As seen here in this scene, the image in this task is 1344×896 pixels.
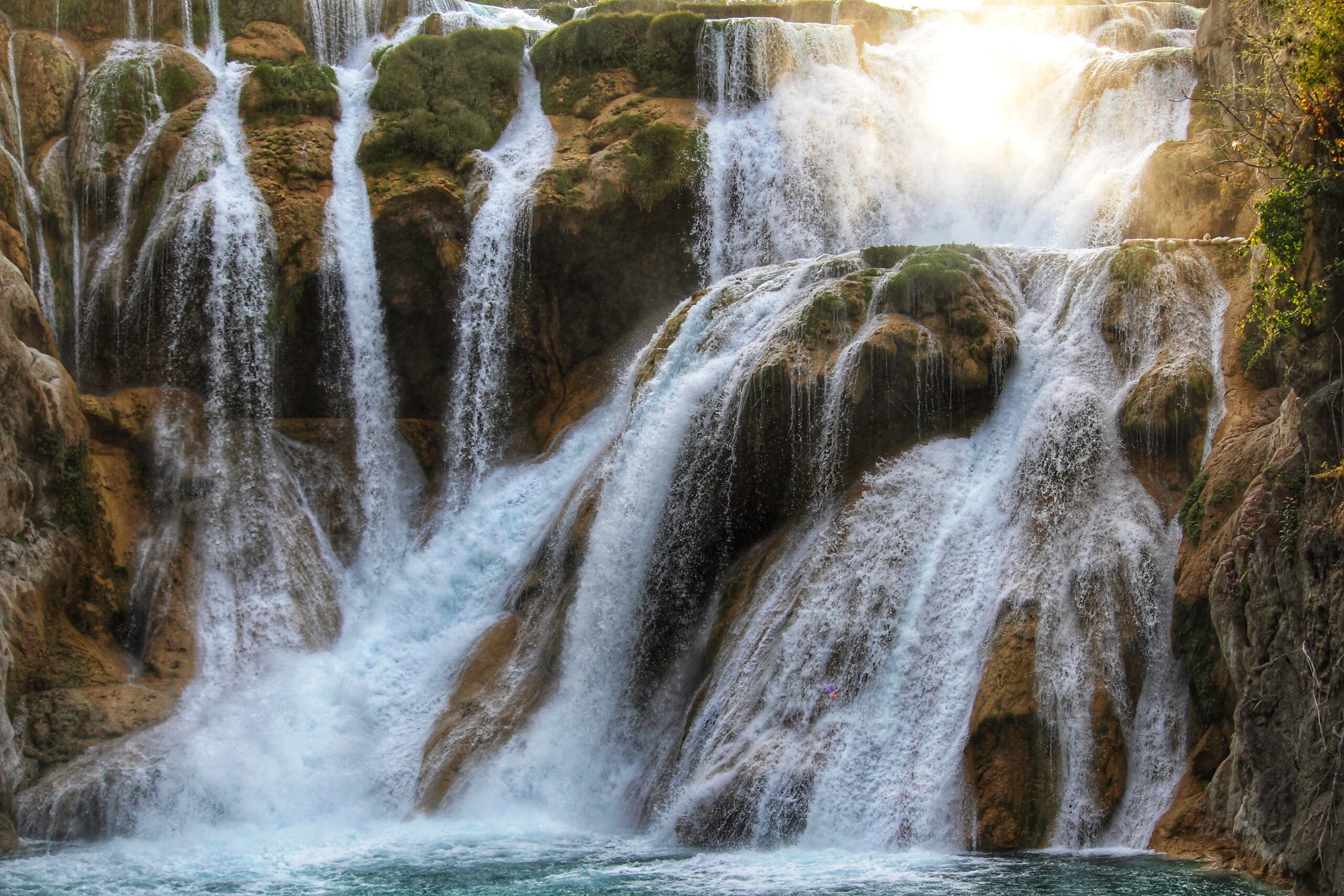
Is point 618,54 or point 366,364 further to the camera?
point 618,54

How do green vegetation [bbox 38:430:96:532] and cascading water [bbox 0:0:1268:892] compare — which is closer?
cascading water [bbox 0:0:1268:892]

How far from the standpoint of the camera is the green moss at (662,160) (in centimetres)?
2600

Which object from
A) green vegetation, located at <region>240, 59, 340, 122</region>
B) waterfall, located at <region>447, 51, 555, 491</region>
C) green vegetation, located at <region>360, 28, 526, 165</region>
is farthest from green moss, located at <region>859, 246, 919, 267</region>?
green vegetation, located at <region>240, 59, 340, 122</region>

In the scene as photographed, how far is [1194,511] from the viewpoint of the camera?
14789 mm

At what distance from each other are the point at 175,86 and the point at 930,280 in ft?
59.8

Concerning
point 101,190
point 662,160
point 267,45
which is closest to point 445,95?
point 267,45

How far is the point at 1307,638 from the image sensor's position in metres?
11.6

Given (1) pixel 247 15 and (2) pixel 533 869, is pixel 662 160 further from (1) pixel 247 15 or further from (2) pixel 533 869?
(2) pixel 533 869

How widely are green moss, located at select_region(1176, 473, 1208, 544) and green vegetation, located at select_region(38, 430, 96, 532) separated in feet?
58.3

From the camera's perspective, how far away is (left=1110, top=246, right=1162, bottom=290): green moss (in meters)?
17.7

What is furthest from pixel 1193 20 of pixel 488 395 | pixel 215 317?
pixel 215 317

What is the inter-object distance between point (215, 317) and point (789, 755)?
15.2m

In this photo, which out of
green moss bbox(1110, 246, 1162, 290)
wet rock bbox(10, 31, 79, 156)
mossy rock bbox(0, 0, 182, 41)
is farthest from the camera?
mossy rock bbox(0, 0, 182, 41)

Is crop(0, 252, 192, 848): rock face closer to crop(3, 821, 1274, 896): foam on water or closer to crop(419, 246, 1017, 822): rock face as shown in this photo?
crop(3, 821, 1274, 896): foam on water
